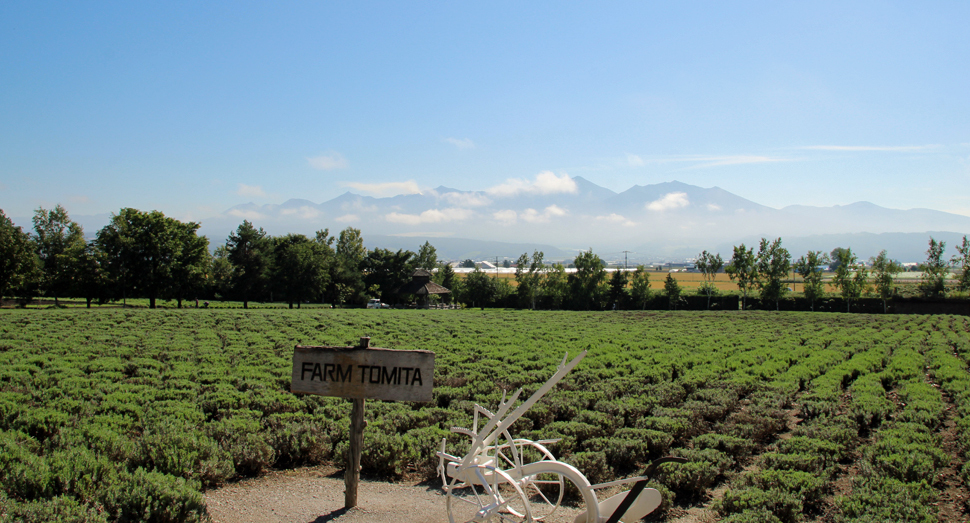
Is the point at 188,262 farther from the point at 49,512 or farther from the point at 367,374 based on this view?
the point at 367,374

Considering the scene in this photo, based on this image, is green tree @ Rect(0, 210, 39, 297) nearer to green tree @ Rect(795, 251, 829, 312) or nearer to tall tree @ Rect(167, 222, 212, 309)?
tall tree @ Rect(167, 222, 212, 309)

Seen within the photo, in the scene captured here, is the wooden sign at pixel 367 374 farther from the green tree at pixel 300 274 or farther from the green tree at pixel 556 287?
the green tree at pixel 556 287

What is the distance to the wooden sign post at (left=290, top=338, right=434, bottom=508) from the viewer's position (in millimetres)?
5340

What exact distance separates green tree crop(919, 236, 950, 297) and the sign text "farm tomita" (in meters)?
79.0

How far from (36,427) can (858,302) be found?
234 feet

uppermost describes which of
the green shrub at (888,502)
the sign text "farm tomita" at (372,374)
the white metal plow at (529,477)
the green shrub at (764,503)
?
the sign text "farm tomita" at (372,374)

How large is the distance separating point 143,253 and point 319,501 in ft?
149

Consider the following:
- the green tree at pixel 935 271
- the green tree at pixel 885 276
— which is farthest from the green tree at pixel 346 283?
the green tree at pixel 935 271

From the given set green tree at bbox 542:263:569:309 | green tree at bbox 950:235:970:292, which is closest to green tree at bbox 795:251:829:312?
green tree at bbox 950:235:970:292

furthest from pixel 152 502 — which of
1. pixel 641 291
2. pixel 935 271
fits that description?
pixel 935 271

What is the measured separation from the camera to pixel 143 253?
4300 centimetres

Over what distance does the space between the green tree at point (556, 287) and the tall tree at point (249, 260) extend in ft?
112

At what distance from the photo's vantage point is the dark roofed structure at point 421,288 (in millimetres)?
66188

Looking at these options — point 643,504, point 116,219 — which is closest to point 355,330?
point 643,504
